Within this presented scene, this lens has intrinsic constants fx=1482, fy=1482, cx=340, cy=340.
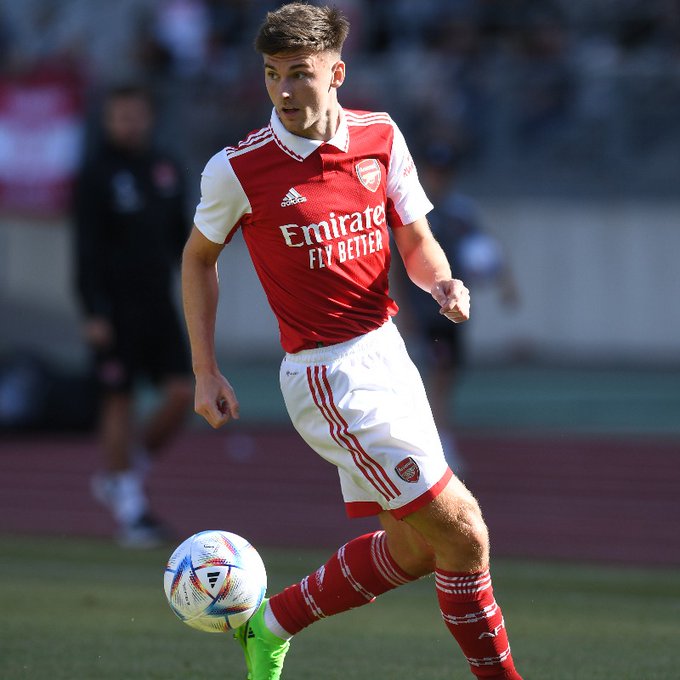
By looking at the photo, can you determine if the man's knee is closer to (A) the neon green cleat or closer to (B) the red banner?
(A) the neon green cleat

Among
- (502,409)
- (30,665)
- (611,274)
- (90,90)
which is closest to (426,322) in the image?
(502,409)

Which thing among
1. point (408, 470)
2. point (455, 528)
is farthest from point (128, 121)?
point (455, 528)

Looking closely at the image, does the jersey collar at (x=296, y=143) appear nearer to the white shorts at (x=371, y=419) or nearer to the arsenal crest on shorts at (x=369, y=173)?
the arsenal crest on shorts at (x=369, y=173)

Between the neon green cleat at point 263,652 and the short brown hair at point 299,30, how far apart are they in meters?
2.04

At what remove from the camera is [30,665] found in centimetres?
568

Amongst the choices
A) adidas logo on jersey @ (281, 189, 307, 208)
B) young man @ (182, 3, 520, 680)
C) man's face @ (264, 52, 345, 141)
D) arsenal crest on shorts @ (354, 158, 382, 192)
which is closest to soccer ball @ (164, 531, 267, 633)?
young man @ (182, 3, 520, 680)

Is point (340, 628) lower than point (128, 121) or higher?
lower

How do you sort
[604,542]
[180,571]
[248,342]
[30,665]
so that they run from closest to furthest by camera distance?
[180,571], [30,665], [604,542], [248,342]

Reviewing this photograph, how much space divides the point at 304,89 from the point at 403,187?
1.71 ft

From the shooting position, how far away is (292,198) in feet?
15.9

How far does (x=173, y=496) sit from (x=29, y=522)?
54.7 inches

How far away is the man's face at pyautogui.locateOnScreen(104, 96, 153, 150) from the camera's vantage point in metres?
9.21

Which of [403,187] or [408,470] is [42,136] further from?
[408,470]

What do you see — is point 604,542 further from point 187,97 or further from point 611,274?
point 187,97
